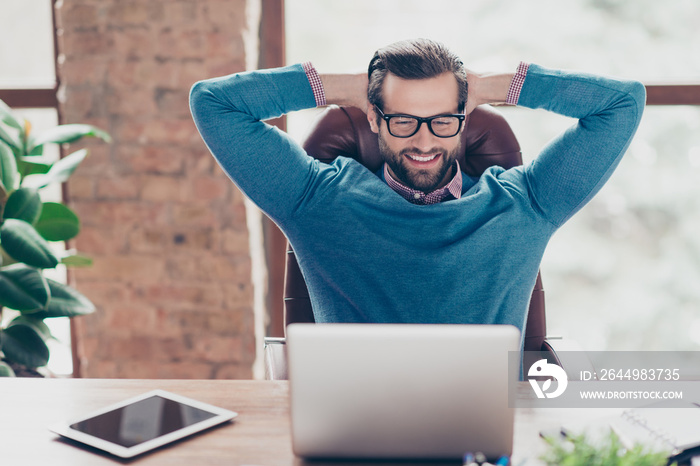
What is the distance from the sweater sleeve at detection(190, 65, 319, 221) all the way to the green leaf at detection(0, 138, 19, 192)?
0.84 metres

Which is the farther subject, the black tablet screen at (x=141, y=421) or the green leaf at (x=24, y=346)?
the green leaf at (x=24, y=346)

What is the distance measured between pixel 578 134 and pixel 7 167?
168cm

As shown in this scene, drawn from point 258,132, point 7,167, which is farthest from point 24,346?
point 258,132

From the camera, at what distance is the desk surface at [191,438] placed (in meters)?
0.90

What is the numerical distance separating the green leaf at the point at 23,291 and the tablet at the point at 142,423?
3.42 ft

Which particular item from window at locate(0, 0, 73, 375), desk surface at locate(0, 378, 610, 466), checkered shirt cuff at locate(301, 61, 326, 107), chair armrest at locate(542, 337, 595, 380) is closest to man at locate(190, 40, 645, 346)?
checkered shirt cuff at locate(301, 61, 326, 107)

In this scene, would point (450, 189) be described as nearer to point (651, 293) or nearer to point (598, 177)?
point (598, 177)

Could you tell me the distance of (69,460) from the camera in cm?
89

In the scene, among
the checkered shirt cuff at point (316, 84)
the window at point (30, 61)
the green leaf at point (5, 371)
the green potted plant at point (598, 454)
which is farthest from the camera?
the window at point (30, 61)

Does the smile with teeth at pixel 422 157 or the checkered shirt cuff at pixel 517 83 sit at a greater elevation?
the checkered shirt cuff at pixel 517 83

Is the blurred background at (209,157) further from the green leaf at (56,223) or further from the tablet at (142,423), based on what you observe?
the tablet at (142,423)

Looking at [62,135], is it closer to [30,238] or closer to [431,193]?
[30,238]

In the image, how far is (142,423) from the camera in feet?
3.23

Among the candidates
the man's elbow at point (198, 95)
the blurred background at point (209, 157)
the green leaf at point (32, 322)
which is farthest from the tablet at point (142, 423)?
the blurred background at point (209, 157)
